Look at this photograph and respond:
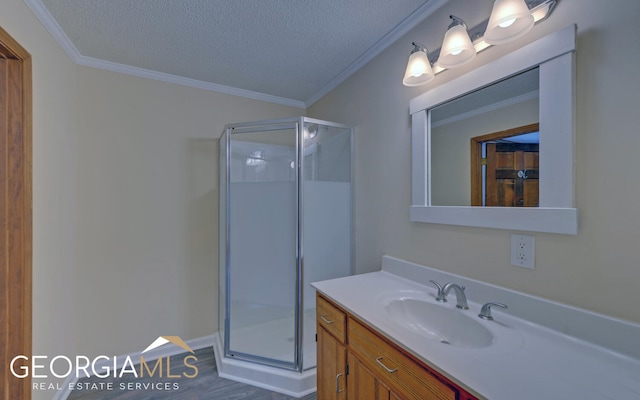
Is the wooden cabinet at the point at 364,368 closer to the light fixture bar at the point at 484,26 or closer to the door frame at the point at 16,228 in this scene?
the light fixture bar at the point at 484,26

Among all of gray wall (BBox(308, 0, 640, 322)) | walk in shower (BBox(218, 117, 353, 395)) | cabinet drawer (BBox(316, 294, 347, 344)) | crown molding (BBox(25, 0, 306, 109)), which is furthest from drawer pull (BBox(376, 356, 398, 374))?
crown molding (BBox(25, 0, 306, 109))

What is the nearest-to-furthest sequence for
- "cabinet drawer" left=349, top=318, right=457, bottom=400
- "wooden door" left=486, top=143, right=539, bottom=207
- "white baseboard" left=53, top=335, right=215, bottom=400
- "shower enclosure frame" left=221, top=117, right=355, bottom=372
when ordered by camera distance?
1. "cabinet drawer" left=349, top=318, right=457, bottom=400
2. "wooden door" left=486, top=143, right=539, bottom=207
3. "white baseboard" left=53, top=335, right=215, bottom=400
4. "shower enclosure frame" left=221, top=117, right=355, bottom=372

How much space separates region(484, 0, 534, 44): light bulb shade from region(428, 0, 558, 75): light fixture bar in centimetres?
6

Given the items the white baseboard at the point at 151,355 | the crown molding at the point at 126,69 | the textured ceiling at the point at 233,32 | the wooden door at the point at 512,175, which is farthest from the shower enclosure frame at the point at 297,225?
the wooden door at the point at 512,175

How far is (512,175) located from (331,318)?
1057 millimetres

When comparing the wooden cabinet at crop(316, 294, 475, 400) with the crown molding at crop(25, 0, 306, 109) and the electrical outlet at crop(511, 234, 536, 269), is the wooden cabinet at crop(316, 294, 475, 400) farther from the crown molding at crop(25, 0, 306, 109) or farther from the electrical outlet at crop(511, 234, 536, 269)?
the crown molding at crop(25, 0, 306, 109)

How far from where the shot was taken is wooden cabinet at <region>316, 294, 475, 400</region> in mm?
789

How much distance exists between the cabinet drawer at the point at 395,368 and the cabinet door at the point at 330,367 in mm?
137

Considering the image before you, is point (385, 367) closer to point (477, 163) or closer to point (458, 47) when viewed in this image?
point (477, 163)

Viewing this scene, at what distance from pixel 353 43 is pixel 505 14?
101cm

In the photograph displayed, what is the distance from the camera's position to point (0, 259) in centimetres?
119

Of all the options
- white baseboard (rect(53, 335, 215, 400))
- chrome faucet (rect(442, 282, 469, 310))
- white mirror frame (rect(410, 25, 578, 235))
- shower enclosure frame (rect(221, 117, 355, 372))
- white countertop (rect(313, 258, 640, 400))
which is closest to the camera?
white countertop (rect(313, 258, 640, 400))

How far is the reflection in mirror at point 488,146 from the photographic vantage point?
3.37ft

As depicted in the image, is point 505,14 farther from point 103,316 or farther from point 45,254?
point 103,316
